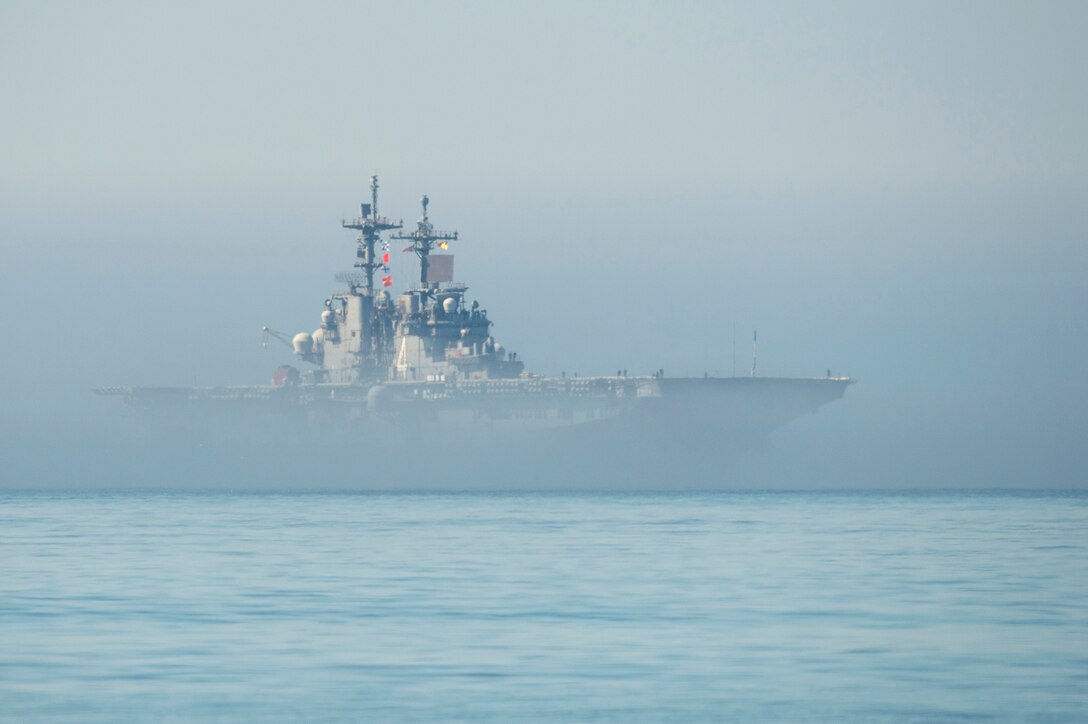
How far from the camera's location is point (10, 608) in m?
21.0

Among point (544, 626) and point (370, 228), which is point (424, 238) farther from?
point (544, 626)

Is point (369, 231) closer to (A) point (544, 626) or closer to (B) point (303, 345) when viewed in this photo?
(B) point (303, 345)

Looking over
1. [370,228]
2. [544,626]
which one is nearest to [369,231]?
[370,228]

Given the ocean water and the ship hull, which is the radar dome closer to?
the ship hull

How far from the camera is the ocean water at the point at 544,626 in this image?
1462cm

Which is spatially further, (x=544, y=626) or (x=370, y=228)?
(x=370, y=228)

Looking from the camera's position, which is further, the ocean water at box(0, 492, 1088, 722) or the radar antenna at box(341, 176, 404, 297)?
the radar antenna at box(341, 176, 404, 297)

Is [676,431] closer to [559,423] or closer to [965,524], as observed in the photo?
[559,423]

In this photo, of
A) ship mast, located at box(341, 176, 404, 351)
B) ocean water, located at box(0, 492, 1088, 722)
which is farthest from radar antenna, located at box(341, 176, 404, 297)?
ocean water, located at box(0, 492, 1088, 722)

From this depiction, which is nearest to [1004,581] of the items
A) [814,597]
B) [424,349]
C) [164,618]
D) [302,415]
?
[814,597]

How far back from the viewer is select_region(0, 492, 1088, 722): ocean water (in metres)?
14.6

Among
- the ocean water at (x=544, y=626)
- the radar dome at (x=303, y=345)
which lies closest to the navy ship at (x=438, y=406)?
the radar dome at (x=303, y=345)

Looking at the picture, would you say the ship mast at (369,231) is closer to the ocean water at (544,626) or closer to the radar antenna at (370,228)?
the radar antenna at (370,228)

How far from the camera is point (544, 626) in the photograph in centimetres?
1911
